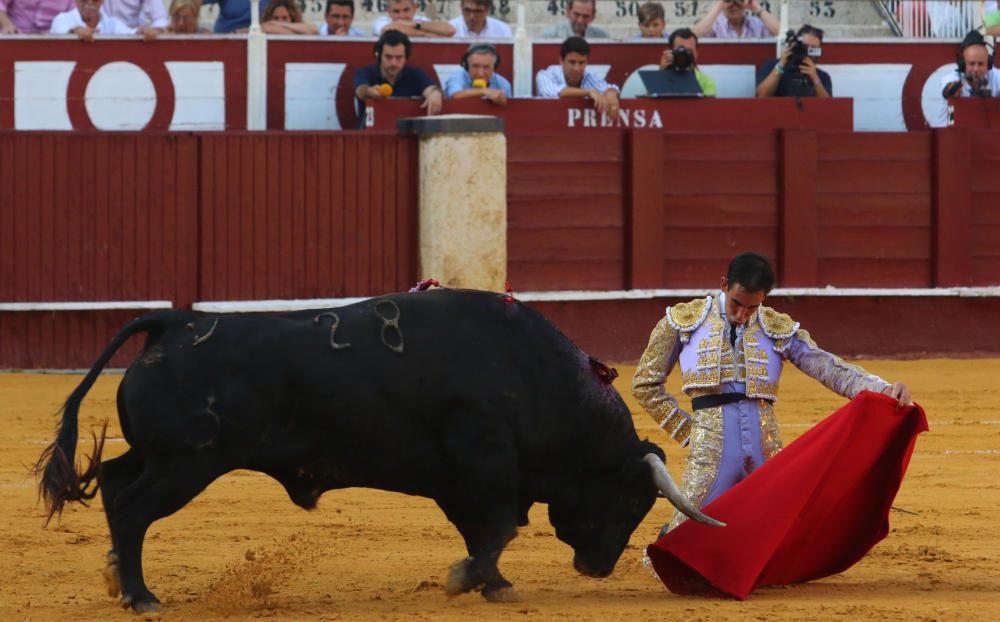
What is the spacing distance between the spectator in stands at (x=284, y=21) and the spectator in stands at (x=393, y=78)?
0.57m

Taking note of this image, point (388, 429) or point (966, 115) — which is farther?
point (966, 115)

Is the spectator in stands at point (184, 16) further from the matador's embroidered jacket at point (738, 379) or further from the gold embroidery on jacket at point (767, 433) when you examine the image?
the gold embroidery on jacket at point (767, 433)

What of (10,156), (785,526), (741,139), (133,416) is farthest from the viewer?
(741,139)

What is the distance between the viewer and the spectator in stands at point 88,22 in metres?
10.1

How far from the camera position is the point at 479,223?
973 cm

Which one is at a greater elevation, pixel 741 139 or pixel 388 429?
pixel 741 139

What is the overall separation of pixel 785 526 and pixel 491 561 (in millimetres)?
772

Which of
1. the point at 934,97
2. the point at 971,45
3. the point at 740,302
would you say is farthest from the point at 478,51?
the point at 740,302

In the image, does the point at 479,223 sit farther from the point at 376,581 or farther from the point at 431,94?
the point at 376,581

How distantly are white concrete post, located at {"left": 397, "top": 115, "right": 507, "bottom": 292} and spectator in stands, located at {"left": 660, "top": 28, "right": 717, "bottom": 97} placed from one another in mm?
1038

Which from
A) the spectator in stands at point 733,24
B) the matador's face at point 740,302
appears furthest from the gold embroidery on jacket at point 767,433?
the spectator in stands at point 733,24

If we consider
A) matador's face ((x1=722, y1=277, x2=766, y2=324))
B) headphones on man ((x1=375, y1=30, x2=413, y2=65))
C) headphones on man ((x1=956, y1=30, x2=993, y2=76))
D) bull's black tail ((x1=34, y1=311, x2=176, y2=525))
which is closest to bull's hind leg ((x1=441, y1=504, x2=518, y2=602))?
matador's face ((x1=722, y1=277, x2=766, y2=324))

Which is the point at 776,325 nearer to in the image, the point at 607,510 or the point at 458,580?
the point at 607,510

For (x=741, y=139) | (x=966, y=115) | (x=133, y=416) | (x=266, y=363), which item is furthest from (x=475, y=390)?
(x=966, y=115)
